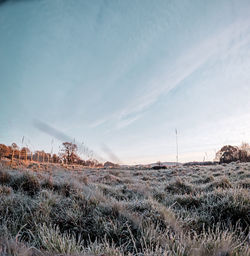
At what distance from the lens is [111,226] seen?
191 centimetres

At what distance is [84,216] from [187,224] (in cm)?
133

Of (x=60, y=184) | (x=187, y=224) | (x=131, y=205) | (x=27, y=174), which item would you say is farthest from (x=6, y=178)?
(x=187, y=224)

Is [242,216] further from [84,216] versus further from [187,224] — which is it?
[84,216]

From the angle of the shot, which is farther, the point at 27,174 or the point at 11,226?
the point at 27,174

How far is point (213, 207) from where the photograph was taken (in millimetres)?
2521

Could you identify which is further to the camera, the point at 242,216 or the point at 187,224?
the point at 242,216

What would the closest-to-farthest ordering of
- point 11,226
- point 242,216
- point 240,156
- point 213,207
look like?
point 11,226 < point 242,216 < point 213,207 < point 240,156

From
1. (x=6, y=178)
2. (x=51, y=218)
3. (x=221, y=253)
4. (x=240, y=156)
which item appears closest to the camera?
(x=221, y=253)

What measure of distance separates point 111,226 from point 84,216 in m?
0.53

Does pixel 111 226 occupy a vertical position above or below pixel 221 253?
below

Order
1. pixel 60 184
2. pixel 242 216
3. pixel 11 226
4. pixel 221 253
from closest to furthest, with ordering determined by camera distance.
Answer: pixel 221 253
pixel 11 226
pixel 242 216
pixel 60 184

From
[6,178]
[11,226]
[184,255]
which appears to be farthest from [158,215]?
[6,178]

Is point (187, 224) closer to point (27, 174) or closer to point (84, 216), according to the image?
point (84, 216)

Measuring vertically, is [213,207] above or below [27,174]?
below
